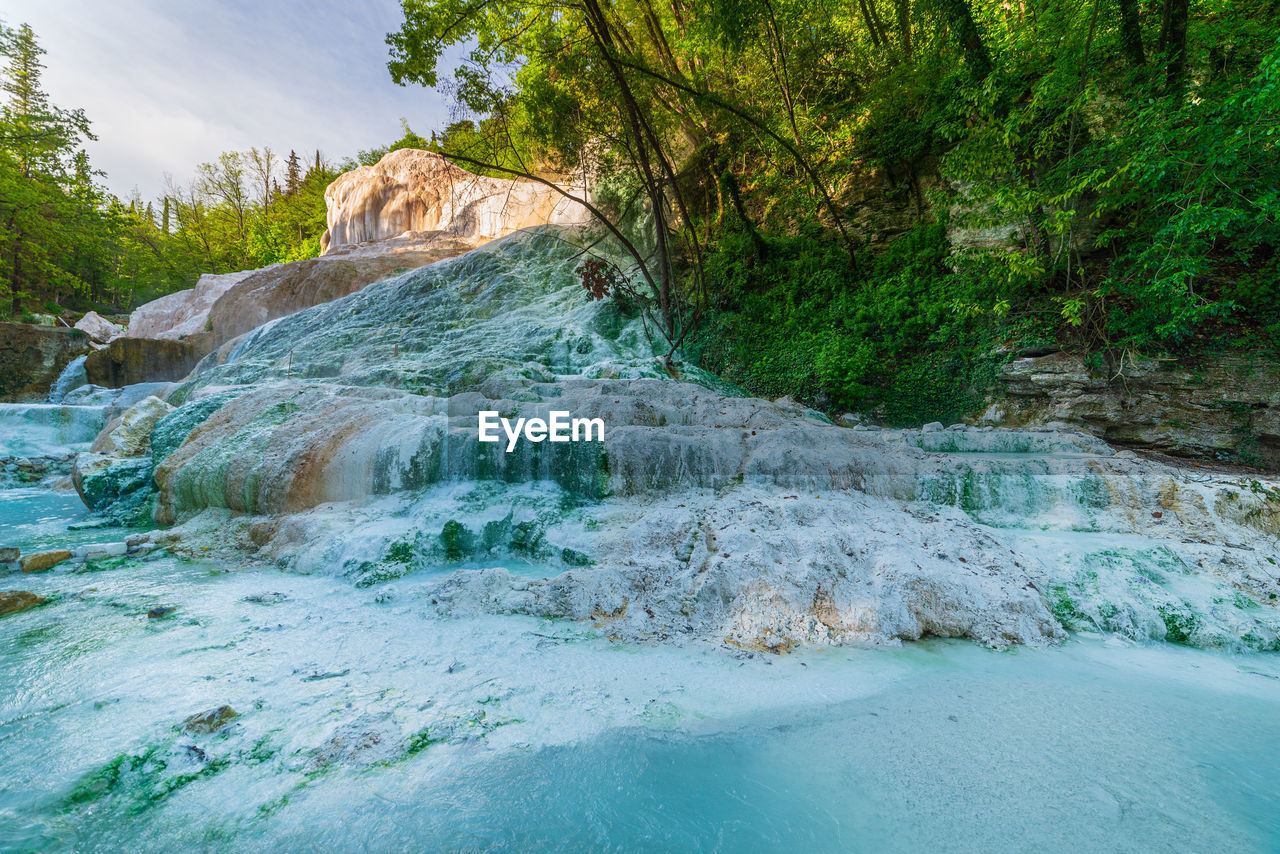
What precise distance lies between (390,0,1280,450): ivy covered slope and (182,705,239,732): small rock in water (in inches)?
314

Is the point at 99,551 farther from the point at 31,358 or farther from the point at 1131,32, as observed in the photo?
the point at 31,358

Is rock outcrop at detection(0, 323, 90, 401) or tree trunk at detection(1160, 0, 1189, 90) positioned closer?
tree trunk at detection(1160, 0, 1189, 90)

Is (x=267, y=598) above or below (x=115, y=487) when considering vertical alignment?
below

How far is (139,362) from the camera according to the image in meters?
13.8

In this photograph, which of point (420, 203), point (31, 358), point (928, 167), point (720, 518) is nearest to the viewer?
point (720, 518)

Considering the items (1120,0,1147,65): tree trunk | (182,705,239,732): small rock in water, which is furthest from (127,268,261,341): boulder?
(1120,0,1147,65): tree trunk

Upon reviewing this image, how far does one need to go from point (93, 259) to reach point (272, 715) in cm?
3620

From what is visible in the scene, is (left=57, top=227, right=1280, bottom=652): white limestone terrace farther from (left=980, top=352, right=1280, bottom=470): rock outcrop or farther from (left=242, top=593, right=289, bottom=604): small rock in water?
(left=980, top=352, right=1280, bottom=470): rock outcrop

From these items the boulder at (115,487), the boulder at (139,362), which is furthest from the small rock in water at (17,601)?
the boulder at (139,362)

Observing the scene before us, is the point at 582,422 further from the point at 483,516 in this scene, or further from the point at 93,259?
the point at 93,259

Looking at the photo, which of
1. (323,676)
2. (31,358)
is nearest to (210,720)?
(323,676)
